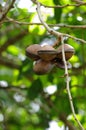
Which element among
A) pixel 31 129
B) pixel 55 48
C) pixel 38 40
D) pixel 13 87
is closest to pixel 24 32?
pixel 38 40

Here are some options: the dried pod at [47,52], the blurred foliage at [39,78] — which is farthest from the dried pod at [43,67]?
the blurred foliage at [39,78]

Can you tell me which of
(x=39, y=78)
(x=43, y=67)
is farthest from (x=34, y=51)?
(x=39, y=78)

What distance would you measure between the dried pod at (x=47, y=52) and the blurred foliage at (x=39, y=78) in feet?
1.81

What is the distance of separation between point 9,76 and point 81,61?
72 centimetres

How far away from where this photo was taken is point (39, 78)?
8.51 feet

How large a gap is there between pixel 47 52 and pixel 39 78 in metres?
1.15

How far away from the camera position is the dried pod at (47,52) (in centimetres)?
145

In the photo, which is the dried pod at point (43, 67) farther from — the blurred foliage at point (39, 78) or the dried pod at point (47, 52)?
the blurred foliage at point (39, 78)

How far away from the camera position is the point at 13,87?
2.91 metres

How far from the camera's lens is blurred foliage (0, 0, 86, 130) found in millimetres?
2326

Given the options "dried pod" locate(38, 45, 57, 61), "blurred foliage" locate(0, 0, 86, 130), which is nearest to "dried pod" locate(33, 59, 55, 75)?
"dried pod" locate(38, 45, 57, 61)

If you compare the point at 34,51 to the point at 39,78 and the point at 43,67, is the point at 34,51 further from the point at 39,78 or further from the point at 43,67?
the point at 39,78

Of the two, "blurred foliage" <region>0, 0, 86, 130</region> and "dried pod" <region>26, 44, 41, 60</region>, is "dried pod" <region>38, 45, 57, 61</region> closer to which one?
"dried pod" <region>26, 44, 41, 60</region>

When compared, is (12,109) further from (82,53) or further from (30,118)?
(82,53)
